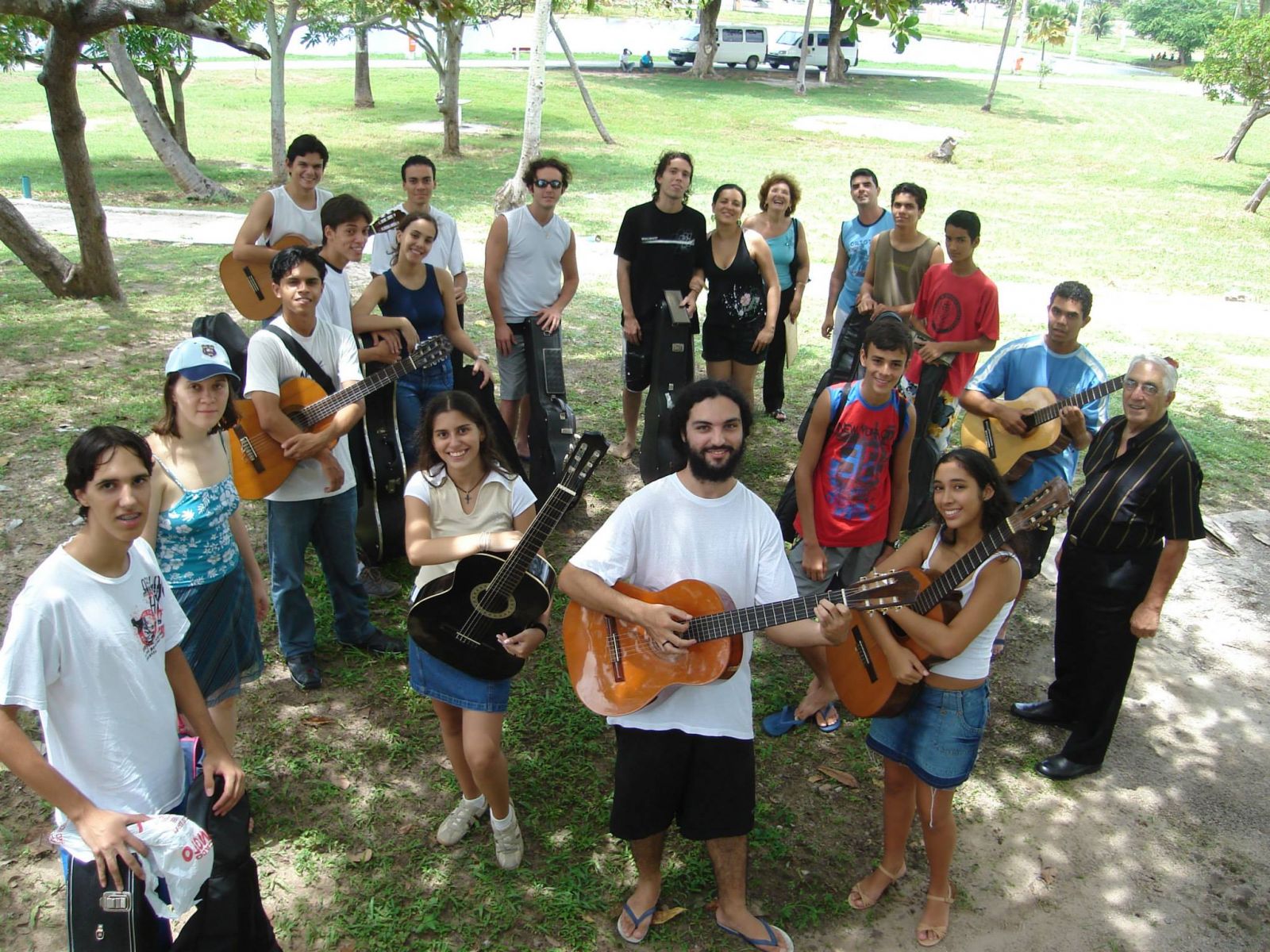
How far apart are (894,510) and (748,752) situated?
1.68 metres

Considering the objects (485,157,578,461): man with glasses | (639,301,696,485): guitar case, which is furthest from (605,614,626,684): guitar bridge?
(485,157,578,461): man with glasses

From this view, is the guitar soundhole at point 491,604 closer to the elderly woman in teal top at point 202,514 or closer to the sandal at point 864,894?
the elderly woman in teal top at point 202,514

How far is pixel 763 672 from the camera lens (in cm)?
498

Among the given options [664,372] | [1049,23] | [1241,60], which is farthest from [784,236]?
[1049,23]

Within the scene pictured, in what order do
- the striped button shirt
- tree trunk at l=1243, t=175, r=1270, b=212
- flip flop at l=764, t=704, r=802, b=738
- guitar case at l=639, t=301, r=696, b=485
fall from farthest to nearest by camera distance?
tree trunk at l=1243, t=175, r=1270, b=212 < guitar case at l=639, t=301, r=696, b=485 < flip flop at l=764, t=704, r=802, b=738 < the striped button shirt

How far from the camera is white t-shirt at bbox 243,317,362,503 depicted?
418cm

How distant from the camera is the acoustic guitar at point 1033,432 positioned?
4824 millimetres

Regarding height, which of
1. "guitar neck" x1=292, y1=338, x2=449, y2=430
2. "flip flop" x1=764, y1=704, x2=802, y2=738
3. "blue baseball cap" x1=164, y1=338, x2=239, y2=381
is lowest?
"flip flop" x1=764, y1=704, x2=802, y2=738

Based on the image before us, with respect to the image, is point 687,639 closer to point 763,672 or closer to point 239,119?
point 763,672

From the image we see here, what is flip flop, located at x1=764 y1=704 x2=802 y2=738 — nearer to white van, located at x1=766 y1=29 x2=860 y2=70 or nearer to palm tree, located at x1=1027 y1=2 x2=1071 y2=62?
white van, located at x1=766 y1=29 x2=860 y2=70

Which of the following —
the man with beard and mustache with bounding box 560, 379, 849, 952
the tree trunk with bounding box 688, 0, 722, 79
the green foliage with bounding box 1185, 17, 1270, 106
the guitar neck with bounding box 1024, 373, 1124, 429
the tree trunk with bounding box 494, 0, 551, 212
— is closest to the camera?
the man with beard and mustache with bounding box 560, 379, 849, 952

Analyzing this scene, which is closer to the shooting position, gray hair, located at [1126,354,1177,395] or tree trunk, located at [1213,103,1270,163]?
gray hair, located at [1126,354,1177,395]

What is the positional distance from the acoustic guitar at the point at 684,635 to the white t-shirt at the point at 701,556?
0.16 feet

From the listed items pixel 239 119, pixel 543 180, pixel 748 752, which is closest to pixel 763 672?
pixel 748 752
